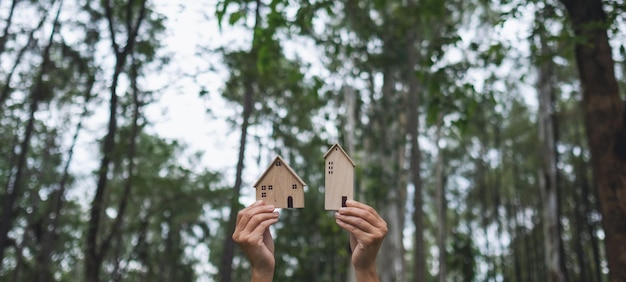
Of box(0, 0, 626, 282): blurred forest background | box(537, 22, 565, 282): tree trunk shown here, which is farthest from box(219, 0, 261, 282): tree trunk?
box(537, 22, 565, 282): tree trunk

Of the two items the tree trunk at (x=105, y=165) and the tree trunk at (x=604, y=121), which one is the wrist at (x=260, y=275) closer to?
the tree trunk at (x=604, y=121)

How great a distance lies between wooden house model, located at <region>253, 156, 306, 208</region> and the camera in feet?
8.58

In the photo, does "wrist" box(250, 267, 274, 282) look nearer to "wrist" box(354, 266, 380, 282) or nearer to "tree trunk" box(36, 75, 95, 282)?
"wrist" box(354, 266, 380, 282)

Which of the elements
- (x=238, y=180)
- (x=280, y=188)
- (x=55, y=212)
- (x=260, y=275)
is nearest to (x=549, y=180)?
(x=238, y=180)

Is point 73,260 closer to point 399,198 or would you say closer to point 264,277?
point 399,198

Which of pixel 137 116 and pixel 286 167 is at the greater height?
pixel 137 116

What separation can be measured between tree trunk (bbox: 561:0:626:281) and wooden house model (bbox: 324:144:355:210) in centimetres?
221

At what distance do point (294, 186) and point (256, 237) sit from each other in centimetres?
50

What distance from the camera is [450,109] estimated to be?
4406mm

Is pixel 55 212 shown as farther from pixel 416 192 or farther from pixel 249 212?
pixel 249 212

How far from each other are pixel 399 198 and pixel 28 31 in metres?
10.2

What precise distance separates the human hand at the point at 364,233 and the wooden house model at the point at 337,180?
0.25m

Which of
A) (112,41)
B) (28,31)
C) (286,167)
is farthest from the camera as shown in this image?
(28,31)

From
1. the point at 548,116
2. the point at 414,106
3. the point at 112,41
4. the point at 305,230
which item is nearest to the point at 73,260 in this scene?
the point at 305,230
